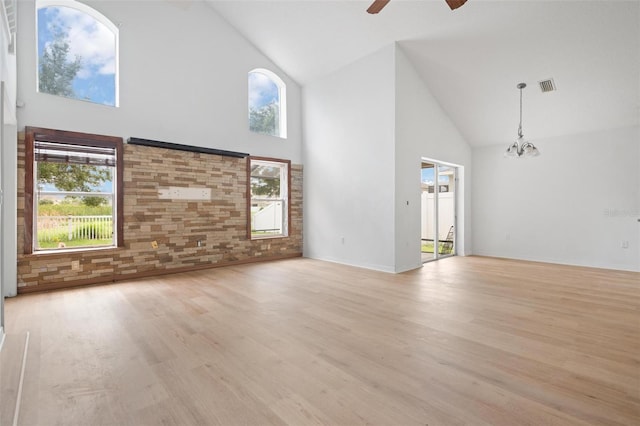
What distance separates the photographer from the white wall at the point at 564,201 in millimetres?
5766

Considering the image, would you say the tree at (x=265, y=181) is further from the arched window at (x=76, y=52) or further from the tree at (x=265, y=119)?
the arched window at (x=76, y=52)

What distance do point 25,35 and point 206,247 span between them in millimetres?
3917

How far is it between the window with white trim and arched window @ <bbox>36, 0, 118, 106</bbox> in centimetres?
270

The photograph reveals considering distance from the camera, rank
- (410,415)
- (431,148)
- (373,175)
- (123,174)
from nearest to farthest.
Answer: (410,415)
(123,174)
(373,175)
(431,148)

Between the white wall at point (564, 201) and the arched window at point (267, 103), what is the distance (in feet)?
16.0

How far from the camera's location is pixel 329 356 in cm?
234

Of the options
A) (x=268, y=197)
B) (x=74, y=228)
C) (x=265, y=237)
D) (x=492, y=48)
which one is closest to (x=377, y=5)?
(x=492, y=48)

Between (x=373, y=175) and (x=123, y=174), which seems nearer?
(x=123, y=174)

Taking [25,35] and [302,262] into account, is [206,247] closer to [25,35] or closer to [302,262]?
[302,262]

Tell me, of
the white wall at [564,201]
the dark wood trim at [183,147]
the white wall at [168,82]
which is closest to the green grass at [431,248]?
the white wall at [564,201]

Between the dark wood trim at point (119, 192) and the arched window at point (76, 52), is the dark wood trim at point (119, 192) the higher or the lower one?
the lower one

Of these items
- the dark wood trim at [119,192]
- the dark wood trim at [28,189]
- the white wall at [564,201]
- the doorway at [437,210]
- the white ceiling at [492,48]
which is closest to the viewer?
the dark wood trim at [28,189]

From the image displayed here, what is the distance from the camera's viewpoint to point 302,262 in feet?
21.4

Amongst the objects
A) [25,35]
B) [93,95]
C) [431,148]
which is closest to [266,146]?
[93,95]
